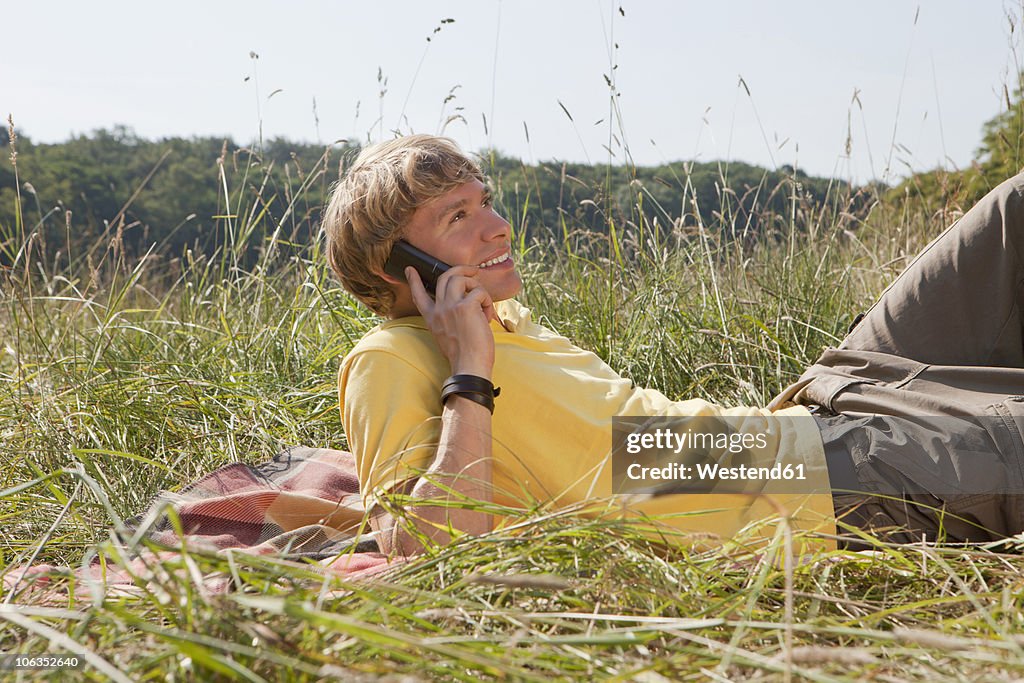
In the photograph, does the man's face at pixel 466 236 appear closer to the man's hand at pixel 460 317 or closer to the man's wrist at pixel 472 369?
the man's hand at pixel 460 317

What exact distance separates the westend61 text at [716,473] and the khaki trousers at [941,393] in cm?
13

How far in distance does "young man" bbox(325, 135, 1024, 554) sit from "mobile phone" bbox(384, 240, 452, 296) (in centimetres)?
4

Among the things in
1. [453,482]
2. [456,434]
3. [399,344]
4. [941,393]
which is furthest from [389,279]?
[941,393]

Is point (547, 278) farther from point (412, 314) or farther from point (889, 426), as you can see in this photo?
point (889, 426)

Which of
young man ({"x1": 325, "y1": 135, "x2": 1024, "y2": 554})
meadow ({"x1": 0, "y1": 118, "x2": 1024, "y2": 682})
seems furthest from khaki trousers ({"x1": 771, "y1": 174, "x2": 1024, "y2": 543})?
meadow ({"x1": 0, "y1": 118, "x2": 1024, "y2": 682})

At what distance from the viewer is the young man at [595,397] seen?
204 cm

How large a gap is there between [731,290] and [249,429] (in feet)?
6.95

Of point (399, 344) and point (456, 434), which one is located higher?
point (399, 344)

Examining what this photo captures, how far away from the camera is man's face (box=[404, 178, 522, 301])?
2.41 m

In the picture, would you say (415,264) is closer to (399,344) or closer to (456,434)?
(399,344)

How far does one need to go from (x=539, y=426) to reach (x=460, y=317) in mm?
339

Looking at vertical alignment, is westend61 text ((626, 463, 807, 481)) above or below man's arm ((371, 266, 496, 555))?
below

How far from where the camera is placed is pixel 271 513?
2424 mm
